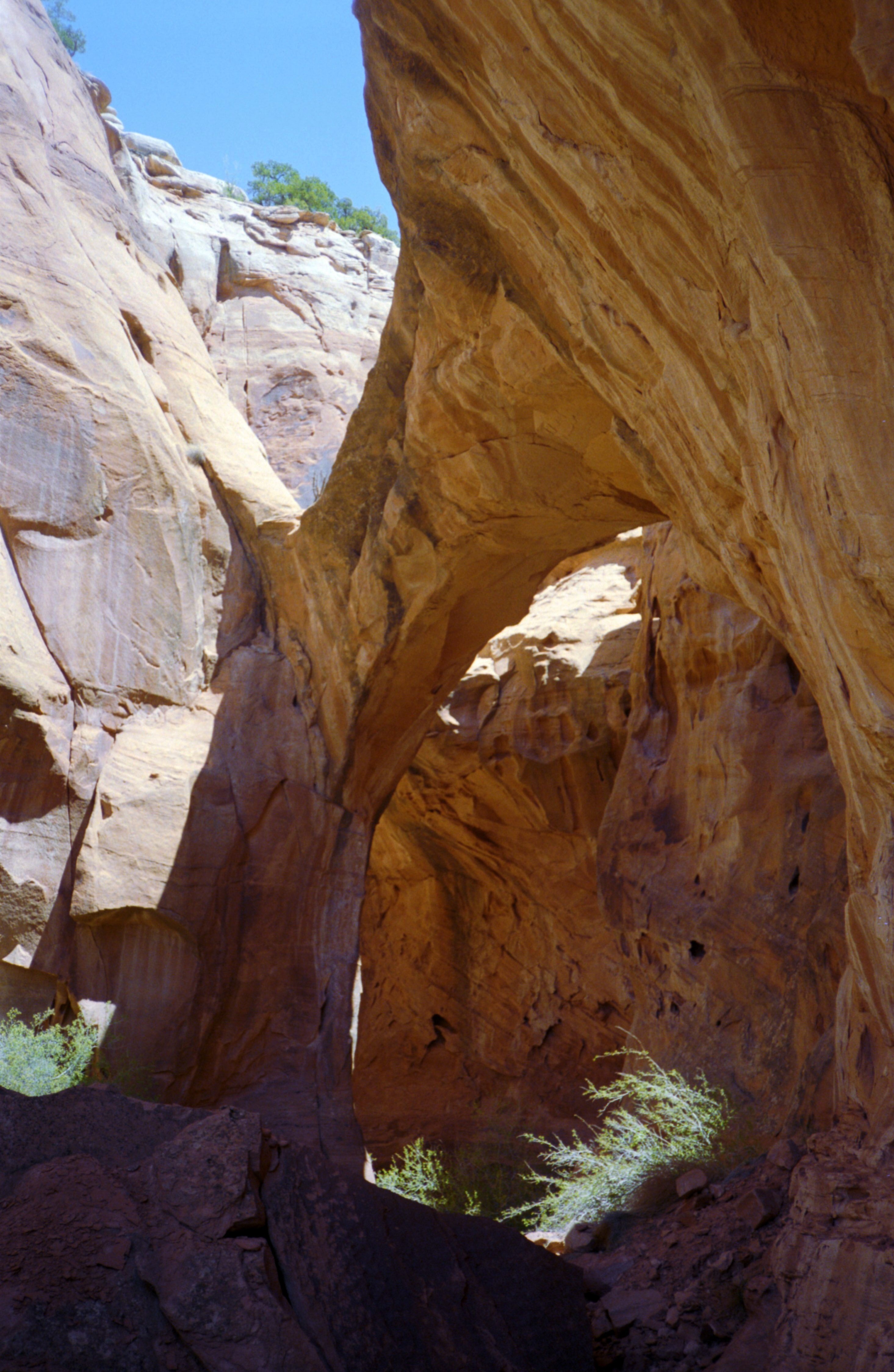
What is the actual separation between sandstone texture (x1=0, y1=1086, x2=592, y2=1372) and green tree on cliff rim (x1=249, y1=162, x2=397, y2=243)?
78.0 ft

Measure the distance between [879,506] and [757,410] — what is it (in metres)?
0.98

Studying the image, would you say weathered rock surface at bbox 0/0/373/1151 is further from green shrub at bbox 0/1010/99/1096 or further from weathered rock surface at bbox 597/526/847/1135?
weathered rock surface at bbox 597/526/847/1135

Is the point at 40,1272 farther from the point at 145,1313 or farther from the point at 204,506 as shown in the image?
the point at 204,506

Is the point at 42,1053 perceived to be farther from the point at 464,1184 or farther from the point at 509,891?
the point at 509,891

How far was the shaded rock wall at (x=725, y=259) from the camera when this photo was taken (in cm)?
373

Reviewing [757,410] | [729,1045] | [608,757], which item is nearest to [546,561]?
[608,757]

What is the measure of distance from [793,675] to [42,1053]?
721 centimetres

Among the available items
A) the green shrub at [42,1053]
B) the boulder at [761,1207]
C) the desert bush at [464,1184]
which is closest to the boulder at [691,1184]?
the boulder at [761,1207]

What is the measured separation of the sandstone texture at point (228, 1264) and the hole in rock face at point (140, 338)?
943cm

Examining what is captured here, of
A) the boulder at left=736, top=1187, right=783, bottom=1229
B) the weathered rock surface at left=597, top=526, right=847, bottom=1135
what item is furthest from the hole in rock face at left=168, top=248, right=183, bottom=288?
the boulder at left=736, top=1187, right=783, bottom=1229

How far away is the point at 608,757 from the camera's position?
43.2 feet

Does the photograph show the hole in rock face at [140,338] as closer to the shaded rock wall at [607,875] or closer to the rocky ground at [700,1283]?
the shaded rock wall at [607,875]

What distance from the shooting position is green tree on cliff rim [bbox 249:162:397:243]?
25.1m

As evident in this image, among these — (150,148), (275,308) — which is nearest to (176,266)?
(275,308)
